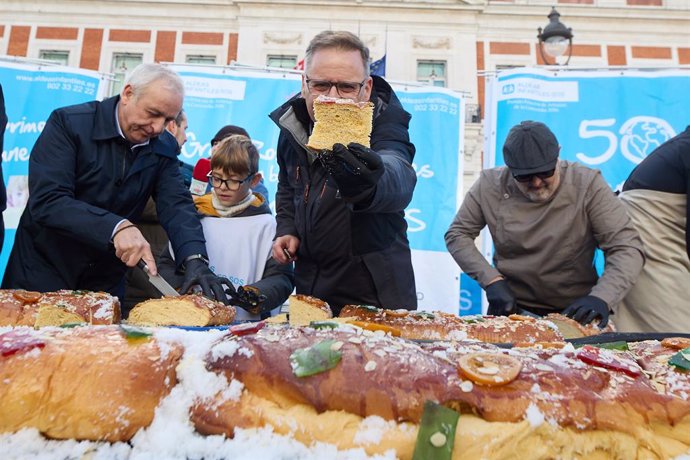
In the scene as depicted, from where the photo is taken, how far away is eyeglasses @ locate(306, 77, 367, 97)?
214 cm

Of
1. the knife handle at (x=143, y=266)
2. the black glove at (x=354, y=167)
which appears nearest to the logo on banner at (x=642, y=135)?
the black glove at (x=354, y=167)

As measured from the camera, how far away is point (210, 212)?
3.02 metres

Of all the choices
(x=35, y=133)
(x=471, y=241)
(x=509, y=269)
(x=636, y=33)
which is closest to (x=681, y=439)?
(x=509, y=269)

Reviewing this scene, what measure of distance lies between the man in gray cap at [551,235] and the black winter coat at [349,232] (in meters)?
0.65

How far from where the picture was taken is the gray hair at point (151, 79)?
2.39 m

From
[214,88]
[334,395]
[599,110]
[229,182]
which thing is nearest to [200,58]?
[214,88]

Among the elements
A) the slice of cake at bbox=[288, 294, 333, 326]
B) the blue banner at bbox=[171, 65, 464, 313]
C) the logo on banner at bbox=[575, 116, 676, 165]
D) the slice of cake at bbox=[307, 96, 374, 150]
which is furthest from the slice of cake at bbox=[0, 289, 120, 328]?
the logo on banner at bbox=[575, 116, 676, 165]

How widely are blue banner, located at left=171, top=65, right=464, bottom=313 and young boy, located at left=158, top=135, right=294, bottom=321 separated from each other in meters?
3.02

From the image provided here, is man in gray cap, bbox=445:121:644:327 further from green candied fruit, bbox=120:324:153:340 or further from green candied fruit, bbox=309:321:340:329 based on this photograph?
green candied fruit, bbox=120:324:153:340

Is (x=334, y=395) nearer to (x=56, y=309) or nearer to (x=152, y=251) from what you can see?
A: (x=56, y=309)

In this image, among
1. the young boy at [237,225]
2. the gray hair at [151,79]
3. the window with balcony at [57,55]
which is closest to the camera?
the gray hair at [151,79]

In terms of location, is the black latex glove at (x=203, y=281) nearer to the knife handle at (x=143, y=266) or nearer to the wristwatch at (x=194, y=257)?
the wristwatch at (x=194, y=257)

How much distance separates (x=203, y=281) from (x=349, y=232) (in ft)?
2.26

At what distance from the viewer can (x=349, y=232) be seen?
7.62 ft
